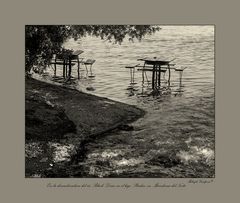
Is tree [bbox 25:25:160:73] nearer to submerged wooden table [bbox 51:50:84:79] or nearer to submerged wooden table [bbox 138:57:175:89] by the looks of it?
submerged wooden table [bbox 51:50:84:79]

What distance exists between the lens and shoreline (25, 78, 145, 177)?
75.2 feet

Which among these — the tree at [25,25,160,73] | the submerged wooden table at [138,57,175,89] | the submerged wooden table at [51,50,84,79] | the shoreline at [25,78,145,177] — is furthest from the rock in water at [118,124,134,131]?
the tree at [25,25,160,73]

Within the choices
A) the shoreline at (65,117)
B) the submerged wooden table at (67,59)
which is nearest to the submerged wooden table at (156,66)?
the shoreline at (65,117)

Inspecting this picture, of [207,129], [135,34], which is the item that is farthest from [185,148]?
[135,34]

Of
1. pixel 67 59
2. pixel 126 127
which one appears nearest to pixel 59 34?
pixel 67 59

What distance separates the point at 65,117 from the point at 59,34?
3343mm

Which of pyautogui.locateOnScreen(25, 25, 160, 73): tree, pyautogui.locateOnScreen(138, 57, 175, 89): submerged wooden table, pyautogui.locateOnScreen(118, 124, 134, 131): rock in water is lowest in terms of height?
pyautogui.locateOnScreen(118, 124, 134, 131): rock in water

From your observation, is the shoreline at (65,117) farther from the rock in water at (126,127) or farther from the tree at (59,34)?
the tree at (59,34)

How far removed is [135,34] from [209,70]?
3.21 m

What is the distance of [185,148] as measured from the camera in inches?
896

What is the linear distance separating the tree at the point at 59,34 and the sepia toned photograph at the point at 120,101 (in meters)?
0.04

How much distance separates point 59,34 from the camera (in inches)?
976

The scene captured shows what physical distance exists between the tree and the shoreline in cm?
104

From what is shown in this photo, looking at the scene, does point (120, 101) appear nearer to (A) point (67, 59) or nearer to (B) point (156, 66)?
(B) point (156, 66)
